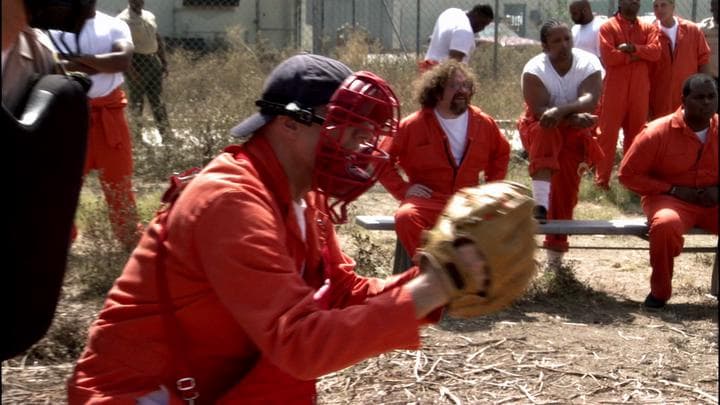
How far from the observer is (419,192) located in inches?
255

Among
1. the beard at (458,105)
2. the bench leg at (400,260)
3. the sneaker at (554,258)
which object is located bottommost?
the sneaker at (554,258)

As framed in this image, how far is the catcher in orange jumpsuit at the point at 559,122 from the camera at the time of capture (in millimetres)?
7090

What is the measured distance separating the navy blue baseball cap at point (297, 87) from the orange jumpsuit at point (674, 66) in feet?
27.9

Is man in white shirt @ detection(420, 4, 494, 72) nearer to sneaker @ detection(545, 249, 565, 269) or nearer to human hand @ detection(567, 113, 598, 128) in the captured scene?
human hand @ detection(567, 113, 598, 128)

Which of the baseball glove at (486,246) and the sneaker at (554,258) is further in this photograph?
the sneaker at (554,258)

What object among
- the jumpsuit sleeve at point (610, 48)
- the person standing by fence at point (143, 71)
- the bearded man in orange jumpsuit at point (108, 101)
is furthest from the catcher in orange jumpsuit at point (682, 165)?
the person standing by fence at point (143, 71)

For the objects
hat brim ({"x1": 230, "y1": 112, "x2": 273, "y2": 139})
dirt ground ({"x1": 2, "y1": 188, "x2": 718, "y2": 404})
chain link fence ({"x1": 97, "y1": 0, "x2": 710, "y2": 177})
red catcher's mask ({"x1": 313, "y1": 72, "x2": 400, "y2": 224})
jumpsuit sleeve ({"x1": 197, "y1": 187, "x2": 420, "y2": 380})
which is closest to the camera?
jumpsuit sleeve ({"x1": 197, "y1": 187, "x2": 420, "y2": 380})

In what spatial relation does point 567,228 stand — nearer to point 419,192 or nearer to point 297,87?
point 419,192

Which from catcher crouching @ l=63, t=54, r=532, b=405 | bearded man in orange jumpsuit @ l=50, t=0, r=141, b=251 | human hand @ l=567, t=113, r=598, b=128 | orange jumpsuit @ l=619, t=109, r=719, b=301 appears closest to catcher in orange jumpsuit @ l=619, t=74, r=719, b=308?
A: orange jumpsuit @ l=619, t=109, r=719, b=301

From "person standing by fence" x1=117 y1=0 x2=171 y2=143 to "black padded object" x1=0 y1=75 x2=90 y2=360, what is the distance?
8419 millimetres

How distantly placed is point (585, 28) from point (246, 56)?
7020mm

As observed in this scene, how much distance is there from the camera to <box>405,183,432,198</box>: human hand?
646 centimetres

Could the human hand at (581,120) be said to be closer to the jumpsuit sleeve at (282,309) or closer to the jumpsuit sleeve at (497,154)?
the jumpsuit sleeve at (497,154)

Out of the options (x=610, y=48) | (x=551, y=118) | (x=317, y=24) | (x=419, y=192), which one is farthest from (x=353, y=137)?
(x=610, y=48)
